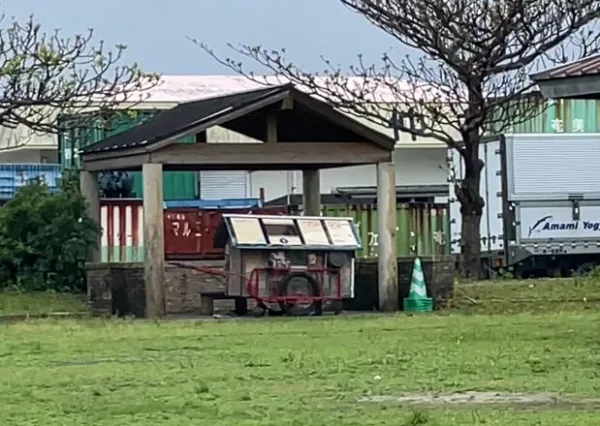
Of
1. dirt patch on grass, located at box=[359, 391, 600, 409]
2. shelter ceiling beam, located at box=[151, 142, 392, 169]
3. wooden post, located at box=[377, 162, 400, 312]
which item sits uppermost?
shelter ceiling beam, located at box=[151, 142, 392, 169]

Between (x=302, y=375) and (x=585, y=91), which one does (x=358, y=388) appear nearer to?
(x=302, y=375)

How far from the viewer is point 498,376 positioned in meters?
13.0

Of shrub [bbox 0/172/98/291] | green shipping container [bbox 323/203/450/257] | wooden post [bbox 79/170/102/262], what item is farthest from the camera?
green shipping container [bbox 323/203/450/257]

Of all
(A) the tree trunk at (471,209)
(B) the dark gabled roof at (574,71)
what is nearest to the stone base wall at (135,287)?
(A) the tree trunk at (471,209)

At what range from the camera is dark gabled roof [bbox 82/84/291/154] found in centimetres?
2288

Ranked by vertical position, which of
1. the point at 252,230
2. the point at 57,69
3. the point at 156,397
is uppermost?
the point at 57,69

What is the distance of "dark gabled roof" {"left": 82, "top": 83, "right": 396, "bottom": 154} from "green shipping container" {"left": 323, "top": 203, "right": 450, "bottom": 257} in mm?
11505

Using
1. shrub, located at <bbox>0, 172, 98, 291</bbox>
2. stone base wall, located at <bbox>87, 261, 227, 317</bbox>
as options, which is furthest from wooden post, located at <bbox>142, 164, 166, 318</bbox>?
shrub, located at <bbox>0, 172, 98, 291</bbox>

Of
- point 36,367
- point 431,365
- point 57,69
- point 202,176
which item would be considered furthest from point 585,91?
point 202,176

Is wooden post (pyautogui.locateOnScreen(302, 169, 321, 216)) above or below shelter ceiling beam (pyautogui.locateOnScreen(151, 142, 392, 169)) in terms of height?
below

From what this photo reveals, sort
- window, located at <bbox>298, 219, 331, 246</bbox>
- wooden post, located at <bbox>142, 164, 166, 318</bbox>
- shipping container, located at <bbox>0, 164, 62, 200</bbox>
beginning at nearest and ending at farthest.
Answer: window, located at <bbox>298, 219, 331, 246</bbox>
wooden post, located at <bbox>142, 164, 166, 318</bbox>
shipping container, located at <bbox>0, 164, 62, 200</bbox>

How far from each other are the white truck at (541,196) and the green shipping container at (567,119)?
13.2ft

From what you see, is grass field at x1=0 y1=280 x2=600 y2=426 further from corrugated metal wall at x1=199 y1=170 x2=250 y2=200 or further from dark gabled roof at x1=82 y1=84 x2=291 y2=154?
corrugated metal wall at x1=199 y1=170 x2=250 y2=200

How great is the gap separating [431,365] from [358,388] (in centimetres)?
191
